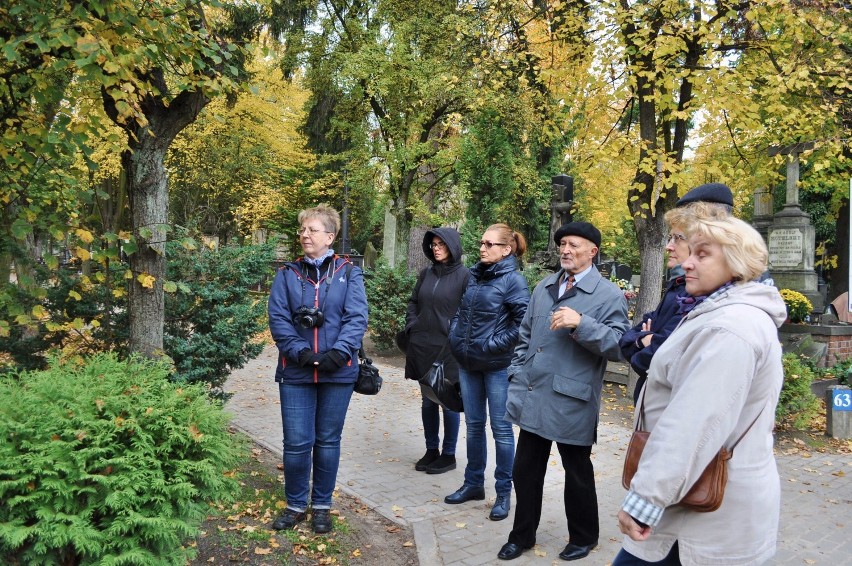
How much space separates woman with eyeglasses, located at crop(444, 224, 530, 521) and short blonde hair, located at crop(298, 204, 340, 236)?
1089 millimetres

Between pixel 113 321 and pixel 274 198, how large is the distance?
2531 centimetres

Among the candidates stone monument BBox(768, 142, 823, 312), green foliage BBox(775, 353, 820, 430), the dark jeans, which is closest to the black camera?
the dark jeans

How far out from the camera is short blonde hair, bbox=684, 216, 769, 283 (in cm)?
223

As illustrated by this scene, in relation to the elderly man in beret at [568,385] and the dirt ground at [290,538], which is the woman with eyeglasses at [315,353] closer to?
the dirt ground at [290,538]

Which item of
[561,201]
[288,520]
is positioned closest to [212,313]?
[288,520]

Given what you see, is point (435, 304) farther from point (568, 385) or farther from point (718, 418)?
point (718, 418)

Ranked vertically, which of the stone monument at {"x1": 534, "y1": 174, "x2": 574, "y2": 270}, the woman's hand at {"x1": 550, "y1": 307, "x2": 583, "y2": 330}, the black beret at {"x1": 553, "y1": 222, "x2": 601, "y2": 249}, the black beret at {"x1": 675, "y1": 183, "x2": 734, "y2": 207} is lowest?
the woman's hand at {"x1": 550, "y1": 307, "x2": 583, "y2": 330}

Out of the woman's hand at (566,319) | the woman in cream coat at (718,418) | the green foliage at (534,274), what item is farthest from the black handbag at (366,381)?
the green foliage at (534,274)

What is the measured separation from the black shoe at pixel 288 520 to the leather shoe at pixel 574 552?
5.70 ft

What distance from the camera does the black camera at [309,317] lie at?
4438 mm

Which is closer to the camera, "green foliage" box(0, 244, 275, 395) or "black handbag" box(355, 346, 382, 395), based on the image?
"black handbag" box(355, 346, 382, 395)

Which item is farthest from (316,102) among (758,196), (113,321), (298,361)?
(298,361)

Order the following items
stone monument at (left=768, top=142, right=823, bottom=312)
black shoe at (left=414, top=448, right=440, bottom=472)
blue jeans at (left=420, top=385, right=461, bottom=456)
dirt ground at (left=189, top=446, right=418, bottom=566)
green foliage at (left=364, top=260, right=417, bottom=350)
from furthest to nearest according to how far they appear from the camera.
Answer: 1. stone monument at (left=768, top=142, right=823, bottom=312)
2. green foliage at (left=364, top=260, right=417, bottom=350)
3. black shoe at (left=414, top=448, right=440, bottom=472)
4. blue jeans at (left=420, top=385, right=461, bottom=456)
5. dirt ground at (left=189, top=446, right=418, bottom=566)

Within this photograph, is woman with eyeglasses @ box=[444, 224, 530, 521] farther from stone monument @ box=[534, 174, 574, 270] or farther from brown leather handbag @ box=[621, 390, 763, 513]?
stone monument @ box=[534, 174, 574, 270]
